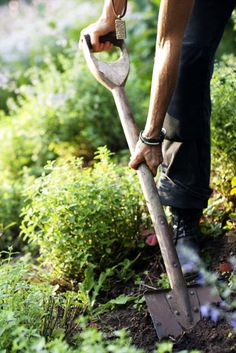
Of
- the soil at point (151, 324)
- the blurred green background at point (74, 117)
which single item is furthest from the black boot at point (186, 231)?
the blurred green background at point (74, 117)

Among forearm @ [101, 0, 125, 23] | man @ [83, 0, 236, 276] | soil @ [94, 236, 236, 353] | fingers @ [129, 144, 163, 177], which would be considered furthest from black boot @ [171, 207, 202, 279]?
forearm @ [101, 0, 125, 23]

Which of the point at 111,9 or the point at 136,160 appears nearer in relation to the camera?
the point at 136,160

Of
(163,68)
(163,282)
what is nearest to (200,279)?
(163,282)

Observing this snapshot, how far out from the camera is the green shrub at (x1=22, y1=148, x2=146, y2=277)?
3332 mm

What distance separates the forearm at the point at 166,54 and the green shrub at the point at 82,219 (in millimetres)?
625

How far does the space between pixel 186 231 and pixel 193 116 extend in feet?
1.96

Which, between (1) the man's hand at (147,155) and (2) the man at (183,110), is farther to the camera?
(1) the man's hand at (147,155)

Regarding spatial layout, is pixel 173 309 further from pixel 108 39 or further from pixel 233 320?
pixel 108 39

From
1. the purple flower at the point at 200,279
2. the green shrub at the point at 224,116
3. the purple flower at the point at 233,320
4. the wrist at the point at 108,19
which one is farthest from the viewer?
the green shrub at the point at 224,116

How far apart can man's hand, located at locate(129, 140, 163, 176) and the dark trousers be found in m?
0.31

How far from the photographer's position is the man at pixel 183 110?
9.12ft

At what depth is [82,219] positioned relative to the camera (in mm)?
3305

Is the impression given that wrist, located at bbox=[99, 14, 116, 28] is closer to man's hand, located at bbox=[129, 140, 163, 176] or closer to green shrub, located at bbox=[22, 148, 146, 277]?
green shrub, located at bbox=[22, 148, 146, 277]

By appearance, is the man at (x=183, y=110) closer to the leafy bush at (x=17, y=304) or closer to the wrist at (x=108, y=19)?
the wrist at (x=108, y=19)
